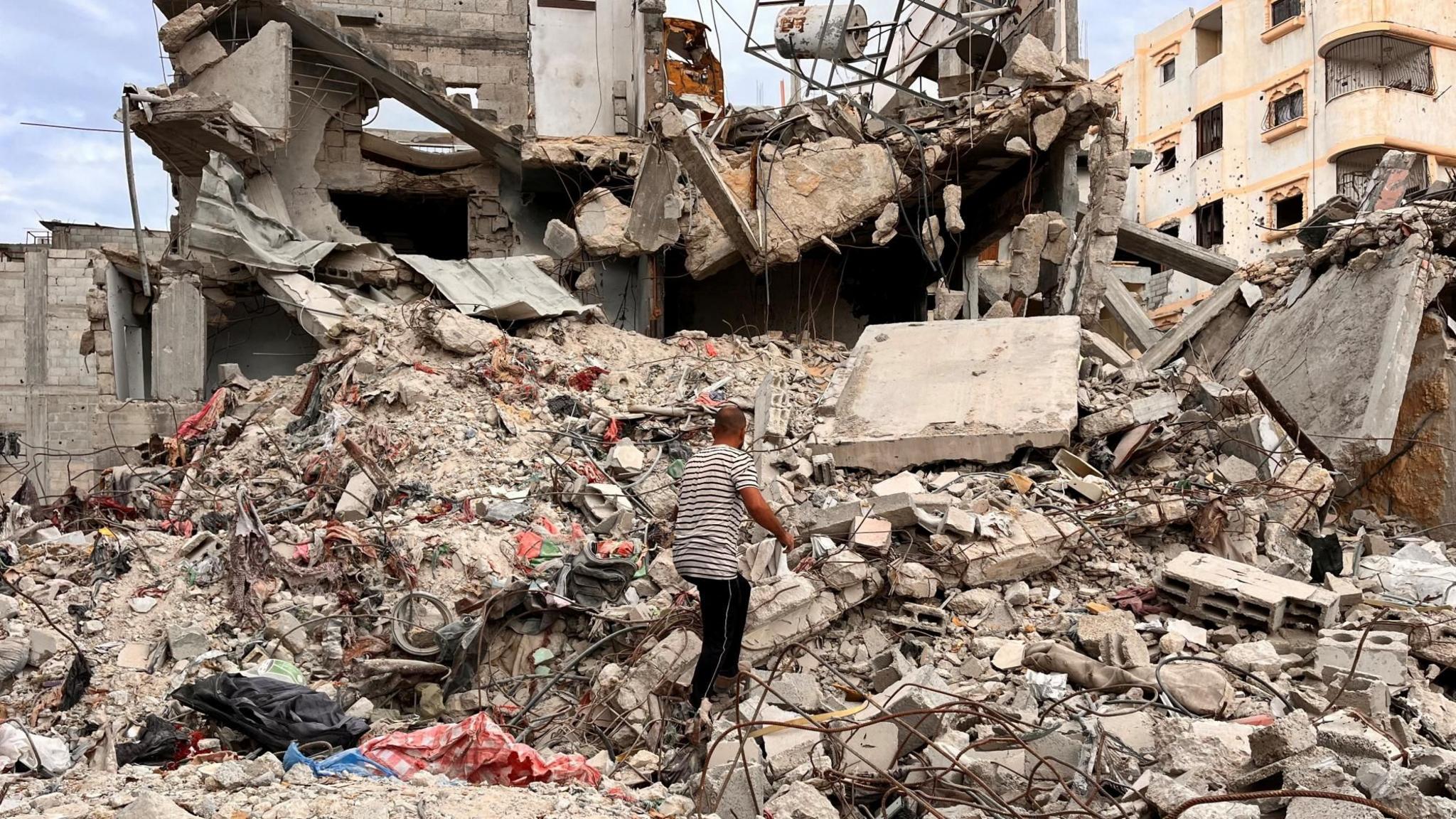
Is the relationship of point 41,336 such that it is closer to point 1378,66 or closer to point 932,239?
point 932,239

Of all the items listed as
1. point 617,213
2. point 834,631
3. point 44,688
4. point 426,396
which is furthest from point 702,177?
point 44,688

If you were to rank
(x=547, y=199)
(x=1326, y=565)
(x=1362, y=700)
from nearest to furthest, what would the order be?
(x=1362, y=700) < (x=1326, y=565) < (x=547, y=199)

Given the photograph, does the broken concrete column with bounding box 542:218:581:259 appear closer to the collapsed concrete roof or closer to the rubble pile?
the collapsed concrete roof

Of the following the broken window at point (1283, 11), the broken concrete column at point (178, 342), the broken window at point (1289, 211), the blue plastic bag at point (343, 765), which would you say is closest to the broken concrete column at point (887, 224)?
the broken concrete column at point (178, 342)

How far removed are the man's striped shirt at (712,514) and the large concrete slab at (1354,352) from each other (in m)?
4.84

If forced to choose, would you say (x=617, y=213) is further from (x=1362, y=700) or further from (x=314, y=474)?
(x=1362, y=700)

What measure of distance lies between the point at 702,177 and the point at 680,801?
24.1ft

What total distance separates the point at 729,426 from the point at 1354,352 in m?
5.57

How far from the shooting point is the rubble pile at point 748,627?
11.5 ft

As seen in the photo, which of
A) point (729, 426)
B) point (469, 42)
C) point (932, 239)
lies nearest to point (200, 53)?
point (469, 42)

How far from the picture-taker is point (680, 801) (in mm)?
→ 3537

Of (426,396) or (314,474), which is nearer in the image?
(314,474)

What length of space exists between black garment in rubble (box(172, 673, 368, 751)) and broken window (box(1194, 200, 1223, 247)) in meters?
26.8

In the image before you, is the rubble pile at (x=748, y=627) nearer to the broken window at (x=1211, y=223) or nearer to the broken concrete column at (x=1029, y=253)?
the broken concrete column at (x=1029, y=253)
